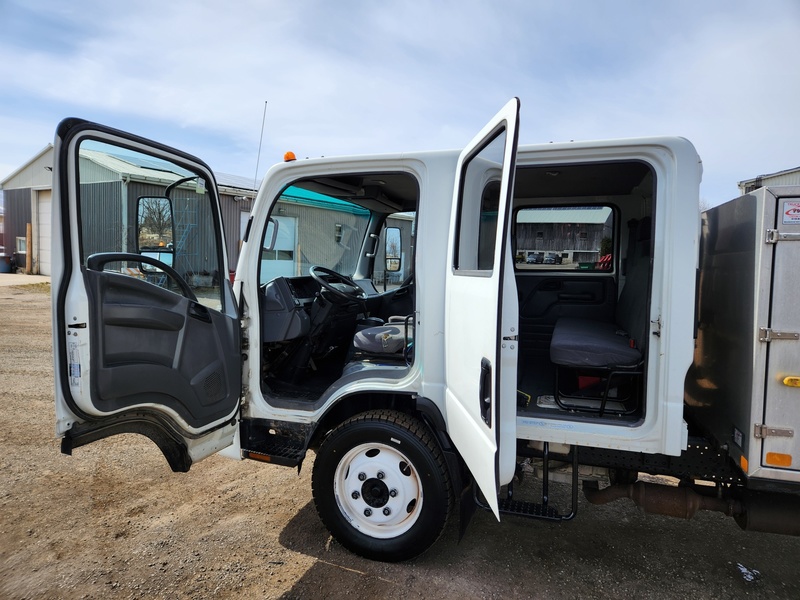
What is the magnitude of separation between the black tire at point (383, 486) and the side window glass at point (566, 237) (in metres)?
1.95

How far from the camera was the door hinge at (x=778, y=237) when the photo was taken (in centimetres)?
219

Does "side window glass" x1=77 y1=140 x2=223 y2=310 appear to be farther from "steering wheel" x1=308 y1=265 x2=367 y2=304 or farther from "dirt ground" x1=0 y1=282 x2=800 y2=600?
"dirt ground" x1=0 y1=282 x2=800 y2=600

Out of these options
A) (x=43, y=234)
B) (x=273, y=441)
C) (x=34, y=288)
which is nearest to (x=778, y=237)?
(x=273, y=441)

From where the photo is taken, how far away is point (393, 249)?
14.4ft

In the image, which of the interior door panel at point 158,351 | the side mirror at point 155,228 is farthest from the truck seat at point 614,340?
the side mirror at point 155,228

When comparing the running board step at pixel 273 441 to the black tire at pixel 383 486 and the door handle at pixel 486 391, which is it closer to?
the black tire at pixel 383 486

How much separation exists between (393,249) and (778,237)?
272cm

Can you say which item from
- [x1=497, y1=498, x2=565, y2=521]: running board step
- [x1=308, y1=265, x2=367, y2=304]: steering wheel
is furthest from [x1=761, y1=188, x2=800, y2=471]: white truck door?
[x1=308, y1=265, x2=367, y2=304]: steering wheel

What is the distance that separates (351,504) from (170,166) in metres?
2.11

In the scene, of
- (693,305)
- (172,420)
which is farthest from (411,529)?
(693,305)

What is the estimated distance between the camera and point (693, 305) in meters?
2.35

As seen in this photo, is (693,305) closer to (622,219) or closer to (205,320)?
(622,219)

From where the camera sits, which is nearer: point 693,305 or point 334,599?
point 693,305

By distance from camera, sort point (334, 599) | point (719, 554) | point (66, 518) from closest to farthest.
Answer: point (334, 599)
point (719, 554)
point (66, 518)
